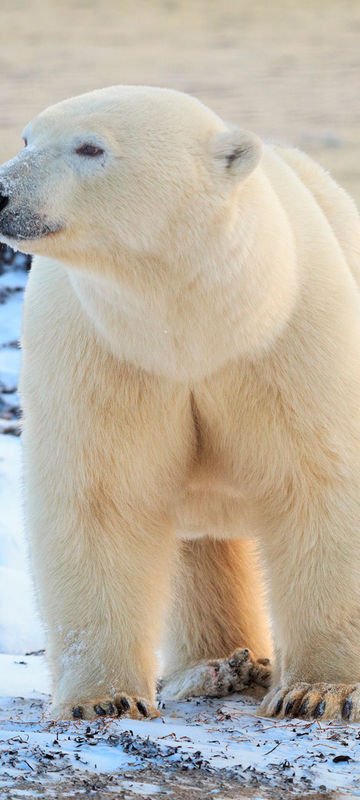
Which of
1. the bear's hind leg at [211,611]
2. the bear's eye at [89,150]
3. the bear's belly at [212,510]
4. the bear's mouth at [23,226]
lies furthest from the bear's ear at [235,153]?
the bear's hind leg at [211,611]

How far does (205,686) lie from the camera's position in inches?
207

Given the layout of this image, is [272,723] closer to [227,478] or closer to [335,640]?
[335,640]

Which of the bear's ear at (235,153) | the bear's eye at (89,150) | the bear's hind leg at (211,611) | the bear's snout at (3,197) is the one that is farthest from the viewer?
the bear's hind leg at (211,611)

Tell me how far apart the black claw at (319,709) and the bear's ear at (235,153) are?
1.76m

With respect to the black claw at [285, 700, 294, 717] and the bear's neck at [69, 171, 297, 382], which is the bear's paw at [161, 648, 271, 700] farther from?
the bear's neck at [69, 171, 297, 382]

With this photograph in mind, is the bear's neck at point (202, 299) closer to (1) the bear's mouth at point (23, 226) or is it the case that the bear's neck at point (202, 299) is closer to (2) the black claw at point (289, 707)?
(1) the bear's mouth at point (23, 226)

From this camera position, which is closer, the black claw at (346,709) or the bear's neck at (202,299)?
the bear's neck at (202,299)

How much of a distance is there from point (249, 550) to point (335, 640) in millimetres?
1395

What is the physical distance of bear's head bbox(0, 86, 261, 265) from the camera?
3.94 metres

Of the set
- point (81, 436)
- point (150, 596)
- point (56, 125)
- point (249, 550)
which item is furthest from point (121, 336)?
point (249, 550)

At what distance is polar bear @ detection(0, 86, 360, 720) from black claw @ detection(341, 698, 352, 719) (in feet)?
0.07

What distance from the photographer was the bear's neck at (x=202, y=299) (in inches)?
161

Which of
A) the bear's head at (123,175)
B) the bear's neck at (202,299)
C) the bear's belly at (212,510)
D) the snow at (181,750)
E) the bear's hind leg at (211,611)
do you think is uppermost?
the bear's head at (123,175)

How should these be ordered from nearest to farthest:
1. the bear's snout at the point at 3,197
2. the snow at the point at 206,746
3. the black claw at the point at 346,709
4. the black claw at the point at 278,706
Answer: the snow at the point at 206,746
the bear's snout at the point at 3,197
the black claw at the point at 346,709
the black claw at the point at 278,706
